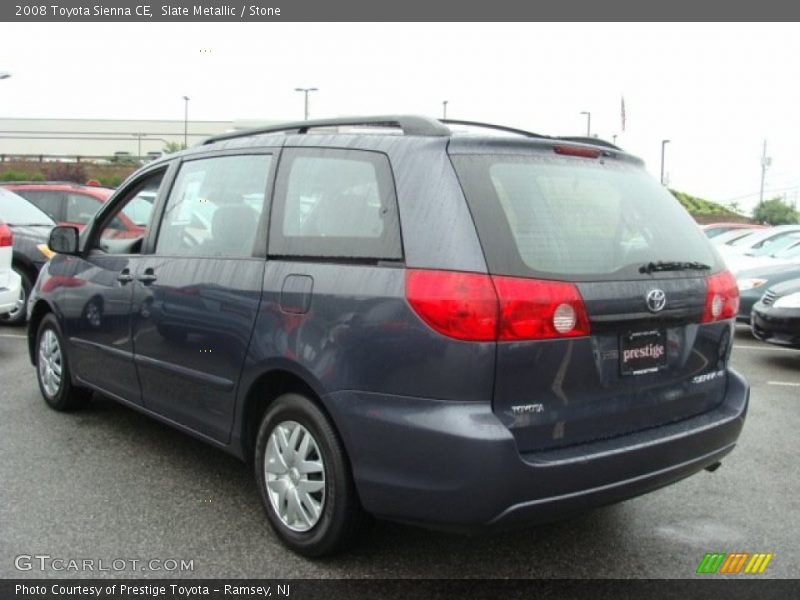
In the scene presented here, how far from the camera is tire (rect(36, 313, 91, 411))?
5020 millimetres

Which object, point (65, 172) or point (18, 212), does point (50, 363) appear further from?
point (65, 172)

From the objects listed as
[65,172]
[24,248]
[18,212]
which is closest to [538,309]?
[24,248]

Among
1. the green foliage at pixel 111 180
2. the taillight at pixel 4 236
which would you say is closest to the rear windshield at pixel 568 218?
the taillight at pixel 4 236

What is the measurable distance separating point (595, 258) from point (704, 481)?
1970 mm

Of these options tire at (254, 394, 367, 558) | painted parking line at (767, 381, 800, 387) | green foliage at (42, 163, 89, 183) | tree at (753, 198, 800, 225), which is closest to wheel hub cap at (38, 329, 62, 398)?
tire at (254, 394, 367, 558)

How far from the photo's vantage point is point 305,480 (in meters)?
3.05

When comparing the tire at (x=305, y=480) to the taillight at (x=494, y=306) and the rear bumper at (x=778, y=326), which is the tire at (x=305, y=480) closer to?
the taillight at (x=494, y=306)

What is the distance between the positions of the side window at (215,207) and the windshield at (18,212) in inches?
224

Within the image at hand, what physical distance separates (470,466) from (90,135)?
3076 inches

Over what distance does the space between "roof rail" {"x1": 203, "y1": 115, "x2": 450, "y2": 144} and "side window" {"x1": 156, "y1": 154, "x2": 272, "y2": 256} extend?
0.57 feet

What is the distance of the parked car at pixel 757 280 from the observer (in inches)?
355

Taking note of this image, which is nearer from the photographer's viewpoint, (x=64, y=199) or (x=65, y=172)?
(x=64, y=199)

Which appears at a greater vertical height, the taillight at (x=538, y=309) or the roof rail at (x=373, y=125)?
the roof rail at (x=373, y=125)

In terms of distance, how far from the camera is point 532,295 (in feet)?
8.45
